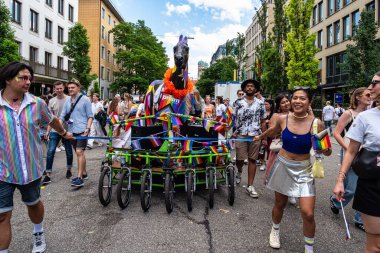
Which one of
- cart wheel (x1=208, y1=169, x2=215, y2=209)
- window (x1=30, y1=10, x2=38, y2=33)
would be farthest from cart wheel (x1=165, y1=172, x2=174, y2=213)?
window (x1=30, y1=10, x2=38, y2=33)

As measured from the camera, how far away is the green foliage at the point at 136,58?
4441 cm

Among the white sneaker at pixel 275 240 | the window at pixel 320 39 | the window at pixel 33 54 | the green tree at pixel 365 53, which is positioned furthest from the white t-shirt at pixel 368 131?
the window at pixel 320 39

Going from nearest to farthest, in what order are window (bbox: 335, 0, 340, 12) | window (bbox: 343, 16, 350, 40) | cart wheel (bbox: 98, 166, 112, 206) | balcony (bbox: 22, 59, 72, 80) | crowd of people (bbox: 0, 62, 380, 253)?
crowd of people (bbox: 0, 62, 380, 253) → cart wheel (bbox: 98, 166, 112, 206) → balcony (bbox: 22, 59, 72, 80) → window (bbox: 343, 16, 350, 40) → window (bbox: 335, 0, 340, 12)

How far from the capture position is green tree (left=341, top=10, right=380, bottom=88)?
1625 cm

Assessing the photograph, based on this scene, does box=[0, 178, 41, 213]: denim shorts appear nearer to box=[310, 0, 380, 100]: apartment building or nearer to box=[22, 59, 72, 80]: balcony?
box=[22, 59, 72, 80]: balcony

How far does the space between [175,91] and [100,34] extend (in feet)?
138

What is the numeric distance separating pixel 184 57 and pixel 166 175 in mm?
2642

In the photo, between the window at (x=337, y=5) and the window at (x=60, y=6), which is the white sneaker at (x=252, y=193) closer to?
the window at (x=337, y=5)

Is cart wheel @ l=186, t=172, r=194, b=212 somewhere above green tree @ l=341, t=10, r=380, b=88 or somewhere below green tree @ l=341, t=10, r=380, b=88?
below

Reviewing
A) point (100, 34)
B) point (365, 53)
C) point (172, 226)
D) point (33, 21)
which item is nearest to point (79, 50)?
point (33, 21)

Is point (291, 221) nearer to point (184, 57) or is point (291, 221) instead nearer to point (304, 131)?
point (304, 131)

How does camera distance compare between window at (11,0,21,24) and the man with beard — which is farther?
window at (11,0,21,24)

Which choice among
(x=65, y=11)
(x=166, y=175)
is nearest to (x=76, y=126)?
(x=166, y=175)

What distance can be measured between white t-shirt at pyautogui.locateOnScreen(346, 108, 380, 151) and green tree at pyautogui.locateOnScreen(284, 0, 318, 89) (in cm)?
2442
